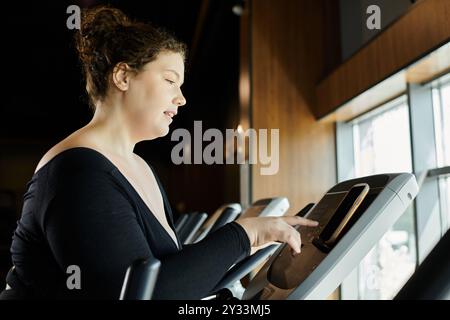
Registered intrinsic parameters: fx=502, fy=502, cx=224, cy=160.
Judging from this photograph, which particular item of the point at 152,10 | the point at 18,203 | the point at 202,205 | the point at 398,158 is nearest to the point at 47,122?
the point at 18,203

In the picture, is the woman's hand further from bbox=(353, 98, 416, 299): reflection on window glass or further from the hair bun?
bbox=(353, 98, 416, 299): reflection on window glass

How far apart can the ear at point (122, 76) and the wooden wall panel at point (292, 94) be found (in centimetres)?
339

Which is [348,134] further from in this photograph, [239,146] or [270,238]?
[270,238]

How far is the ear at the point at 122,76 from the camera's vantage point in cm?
123

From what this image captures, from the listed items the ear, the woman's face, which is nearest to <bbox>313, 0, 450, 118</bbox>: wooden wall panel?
the woman's face

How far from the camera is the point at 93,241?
3.10ft

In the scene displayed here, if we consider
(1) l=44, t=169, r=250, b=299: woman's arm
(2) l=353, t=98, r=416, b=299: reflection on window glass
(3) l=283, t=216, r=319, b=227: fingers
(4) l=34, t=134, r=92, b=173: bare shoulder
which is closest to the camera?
(1) l=44, t=169, r=250, b=299: woman's arm

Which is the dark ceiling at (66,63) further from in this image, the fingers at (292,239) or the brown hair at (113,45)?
the fingers at (292,239)

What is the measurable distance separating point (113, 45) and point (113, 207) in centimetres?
47

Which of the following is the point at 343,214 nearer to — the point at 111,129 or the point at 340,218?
the point at 340,218

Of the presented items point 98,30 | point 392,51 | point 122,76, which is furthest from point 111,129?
point 392,51

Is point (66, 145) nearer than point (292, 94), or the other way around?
point (66, 145)

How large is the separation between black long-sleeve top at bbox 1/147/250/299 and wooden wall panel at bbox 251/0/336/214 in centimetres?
352

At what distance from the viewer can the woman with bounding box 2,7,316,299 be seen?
0.95m
